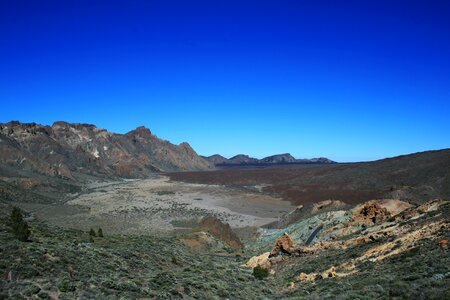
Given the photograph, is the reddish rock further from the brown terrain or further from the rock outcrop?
the rock outcrop

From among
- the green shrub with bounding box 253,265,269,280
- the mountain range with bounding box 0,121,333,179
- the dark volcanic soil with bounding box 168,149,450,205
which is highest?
the mountain range with bounding box 0,121,333,179

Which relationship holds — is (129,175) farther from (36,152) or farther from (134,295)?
(134,295)

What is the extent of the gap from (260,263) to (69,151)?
129 metres

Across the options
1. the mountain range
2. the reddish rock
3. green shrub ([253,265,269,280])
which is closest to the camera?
green shrub ([253,265,269,280])

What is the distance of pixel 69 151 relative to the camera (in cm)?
13925

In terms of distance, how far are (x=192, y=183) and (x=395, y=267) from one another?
117 m

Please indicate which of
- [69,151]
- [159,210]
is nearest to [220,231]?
[159,210]

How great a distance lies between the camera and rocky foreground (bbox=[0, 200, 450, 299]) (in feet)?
41.9

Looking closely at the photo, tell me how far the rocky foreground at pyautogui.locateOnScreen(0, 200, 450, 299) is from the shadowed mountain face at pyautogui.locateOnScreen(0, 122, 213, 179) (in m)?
91.0

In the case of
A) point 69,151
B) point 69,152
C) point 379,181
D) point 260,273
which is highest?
point 69,151

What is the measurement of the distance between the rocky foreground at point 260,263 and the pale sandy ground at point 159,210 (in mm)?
23902

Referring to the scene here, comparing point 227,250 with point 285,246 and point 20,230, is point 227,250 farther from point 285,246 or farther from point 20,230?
point 20,230

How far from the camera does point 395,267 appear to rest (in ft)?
51.1

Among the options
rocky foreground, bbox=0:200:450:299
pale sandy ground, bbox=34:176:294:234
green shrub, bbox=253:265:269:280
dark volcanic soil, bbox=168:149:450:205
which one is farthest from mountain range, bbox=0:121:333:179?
green shrub, bbox=253:265:269:280
